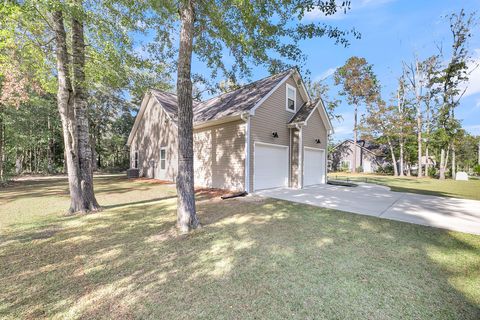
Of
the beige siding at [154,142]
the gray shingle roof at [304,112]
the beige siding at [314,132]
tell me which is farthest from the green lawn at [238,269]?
the beige siding at [154,142]

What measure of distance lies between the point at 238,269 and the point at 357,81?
29.4 metres

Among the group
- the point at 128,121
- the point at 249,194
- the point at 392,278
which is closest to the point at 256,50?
the point at 249,194

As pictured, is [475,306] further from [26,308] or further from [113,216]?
[113,216]

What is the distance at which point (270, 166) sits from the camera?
1018cm

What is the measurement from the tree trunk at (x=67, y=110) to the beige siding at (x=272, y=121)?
6166 mm

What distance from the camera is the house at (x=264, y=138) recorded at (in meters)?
9.31

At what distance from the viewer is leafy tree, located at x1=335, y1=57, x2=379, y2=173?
2559 centimetres

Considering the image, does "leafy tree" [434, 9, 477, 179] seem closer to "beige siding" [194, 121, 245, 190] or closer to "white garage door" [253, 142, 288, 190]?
"white garage door" [253, 142, 288, 190]

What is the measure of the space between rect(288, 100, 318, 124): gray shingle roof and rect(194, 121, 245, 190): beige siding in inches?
129

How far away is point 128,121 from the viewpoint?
27016 mm

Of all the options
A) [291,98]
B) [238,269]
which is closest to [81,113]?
[238,269]

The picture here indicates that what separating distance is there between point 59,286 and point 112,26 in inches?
268

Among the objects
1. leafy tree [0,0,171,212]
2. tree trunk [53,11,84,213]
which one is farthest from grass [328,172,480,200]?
tree trunk [53,11,84,213]

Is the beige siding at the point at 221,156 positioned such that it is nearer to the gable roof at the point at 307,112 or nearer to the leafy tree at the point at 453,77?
the gable roof at the point at 307,112
